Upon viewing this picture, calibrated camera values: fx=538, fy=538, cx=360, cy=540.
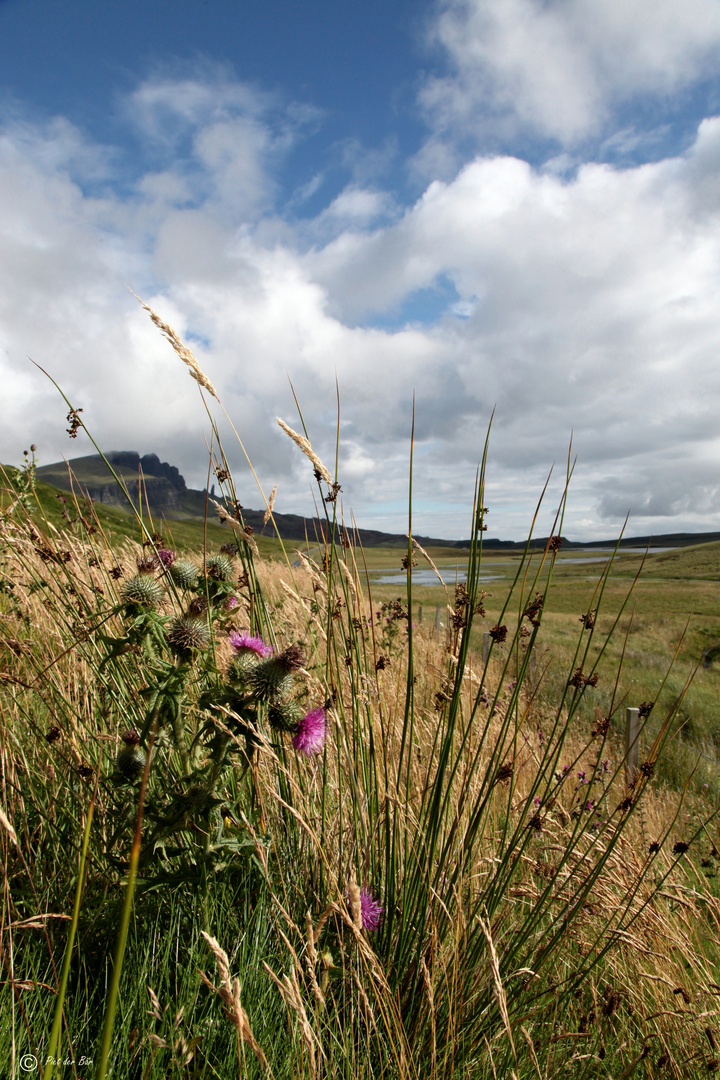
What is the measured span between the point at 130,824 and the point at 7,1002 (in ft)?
1.83

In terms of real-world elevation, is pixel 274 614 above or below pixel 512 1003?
above

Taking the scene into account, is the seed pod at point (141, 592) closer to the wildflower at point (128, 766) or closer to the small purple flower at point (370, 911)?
the wildflower at point (128, 766)

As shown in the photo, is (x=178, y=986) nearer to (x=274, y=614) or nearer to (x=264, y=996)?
(x=264, y=996)

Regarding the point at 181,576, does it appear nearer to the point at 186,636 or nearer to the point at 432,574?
the point at 186,636

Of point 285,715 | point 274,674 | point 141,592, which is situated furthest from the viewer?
point 141,592

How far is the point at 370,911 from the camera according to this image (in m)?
1.91

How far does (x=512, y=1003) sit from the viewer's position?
1.84 meters

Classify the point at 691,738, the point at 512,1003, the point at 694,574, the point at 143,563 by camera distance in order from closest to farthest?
the point at 512,1003, the point at 143,563, the point at 691,738, the point at 694,574

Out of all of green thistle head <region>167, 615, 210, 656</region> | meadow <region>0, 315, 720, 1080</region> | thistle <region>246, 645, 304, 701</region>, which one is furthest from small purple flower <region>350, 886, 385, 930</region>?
green thistle head <region>167, 615, 210, 656</region>

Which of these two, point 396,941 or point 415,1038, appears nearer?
point 415,1038

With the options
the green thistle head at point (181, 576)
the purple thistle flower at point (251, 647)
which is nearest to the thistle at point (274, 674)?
the purple thistle flower at point (251, 647)

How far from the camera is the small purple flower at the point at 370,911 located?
73.9 inches

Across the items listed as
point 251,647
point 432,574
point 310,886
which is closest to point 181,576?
point 251,647

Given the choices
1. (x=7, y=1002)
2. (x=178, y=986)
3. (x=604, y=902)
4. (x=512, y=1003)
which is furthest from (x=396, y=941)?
(x=7, y=1002)
